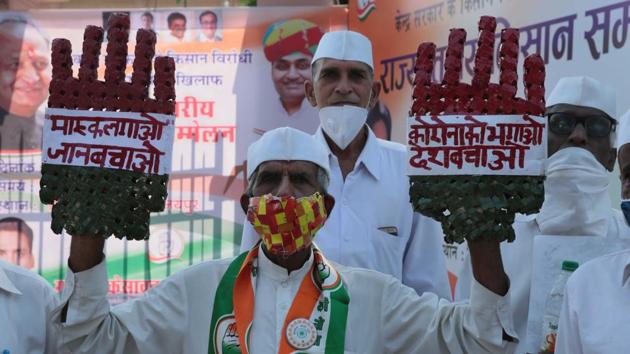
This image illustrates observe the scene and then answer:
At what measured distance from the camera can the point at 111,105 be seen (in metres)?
2.33

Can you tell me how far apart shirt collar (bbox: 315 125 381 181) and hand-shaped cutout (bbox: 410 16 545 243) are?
1146 mm

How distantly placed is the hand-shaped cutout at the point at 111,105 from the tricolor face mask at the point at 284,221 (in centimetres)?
29

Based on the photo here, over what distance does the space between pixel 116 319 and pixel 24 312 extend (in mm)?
376

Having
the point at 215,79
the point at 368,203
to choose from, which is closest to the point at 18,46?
the point at 215,79

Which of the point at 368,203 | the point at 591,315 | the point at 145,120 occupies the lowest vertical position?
the point at 591,315

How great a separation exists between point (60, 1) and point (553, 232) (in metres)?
5.77

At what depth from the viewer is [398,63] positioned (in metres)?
6.54

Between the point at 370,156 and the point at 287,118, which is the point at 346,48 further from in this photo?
the point at 287,118

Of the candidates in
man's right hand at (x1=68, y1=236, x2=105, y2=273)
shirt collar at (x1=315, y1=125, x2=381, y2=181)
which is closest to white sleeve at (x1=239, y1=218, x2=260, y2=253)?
shirt collar at (x1=315, y1=125, x2=381, y2=181)

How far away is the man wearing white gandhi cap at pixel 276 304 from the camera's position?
227 cm

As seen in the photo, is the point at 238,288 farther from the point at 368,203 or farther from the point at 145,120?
the point at 368,203

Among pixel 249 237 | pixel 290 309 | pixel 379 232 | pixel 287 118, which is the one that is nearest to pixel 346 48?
pixel 379 232

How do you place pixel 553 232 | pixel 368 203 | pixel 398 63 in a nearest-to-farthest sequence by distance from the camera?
pixel 553 232 → pixel 368 203 → pixel 398 63

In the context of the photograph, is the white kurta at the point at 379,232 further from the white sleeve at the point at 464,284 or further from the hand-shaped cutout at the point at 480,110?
the hand-shaped cutout at the point at 480,110
